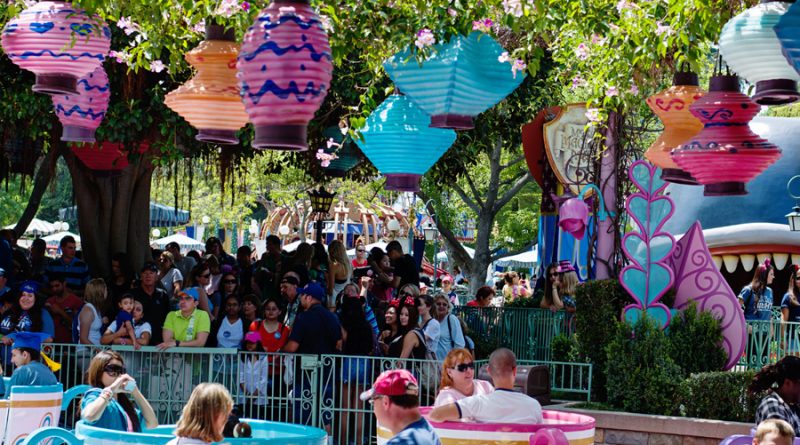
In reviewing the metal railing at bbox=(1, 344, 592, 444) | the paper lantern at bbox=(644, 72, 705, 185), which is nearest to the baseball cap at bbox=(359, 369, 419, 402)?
the paper lantern at bbox=(644, 72, 705, 185)

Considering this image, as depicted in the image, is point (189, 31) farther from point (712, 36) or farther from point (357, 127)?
point (712, 36)

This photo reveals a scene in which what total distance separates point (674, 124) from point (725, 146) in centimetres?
107

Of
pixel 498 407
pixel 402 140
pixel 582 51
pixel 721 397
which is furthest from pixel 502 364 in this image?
pixel 721 397

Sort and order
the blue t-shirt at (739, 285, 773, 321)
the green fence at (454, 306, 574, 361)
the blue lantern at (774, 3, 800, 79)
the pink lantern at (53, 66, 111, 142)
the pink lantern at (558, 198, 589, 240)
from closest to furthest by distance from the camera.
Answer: the blue lantern at (774, 3, 800, 79) → the pink lantern at (53, 66, 111, 142) → the pink lantern at (558, 198, 589, 240) → the green fence at (454, 306, 574, 361) → the blue t-shirt at (739, 285, 773, 321)

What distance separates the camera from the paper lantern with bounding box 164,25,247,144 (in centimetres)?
627

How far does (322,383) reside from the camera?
442 inches

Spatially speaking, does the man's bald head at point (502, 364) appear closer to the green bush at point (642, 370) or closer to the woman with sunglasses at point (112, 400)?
the woman with sunglasses at point (112, 400)

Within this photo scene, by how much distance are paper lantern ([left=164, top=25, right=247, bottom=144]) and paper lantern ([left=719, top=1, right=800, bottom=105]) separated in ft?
8.37

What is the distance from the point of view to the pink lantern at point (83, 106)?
773 cm

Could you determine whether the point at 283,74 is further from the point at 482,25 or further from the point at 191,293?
the point at 191,293

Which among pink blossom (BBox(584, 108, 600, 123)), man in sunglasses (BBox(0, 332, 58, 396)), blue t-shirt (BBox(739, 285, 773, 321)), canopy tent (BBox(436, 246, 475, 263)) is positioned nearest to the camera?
man in sunglasses (BBox(0, 332, 58, 396))

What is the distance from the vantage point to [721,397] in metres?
11.2

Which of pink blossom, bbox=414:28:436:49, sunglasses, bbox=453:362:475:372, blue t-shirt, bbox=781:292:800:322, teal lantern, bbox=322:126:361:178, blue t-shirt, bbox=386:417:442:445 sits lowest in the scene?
blue t-shirt, bbox=386:417:442:445

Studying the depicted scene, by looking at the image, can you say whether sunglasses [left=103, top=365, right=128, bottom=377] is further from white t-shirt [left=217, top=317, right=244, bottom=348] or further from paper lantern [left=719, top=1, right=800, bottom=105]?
paper lantern [left=719, top=1, right=800, bottom=105]
